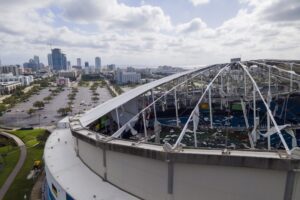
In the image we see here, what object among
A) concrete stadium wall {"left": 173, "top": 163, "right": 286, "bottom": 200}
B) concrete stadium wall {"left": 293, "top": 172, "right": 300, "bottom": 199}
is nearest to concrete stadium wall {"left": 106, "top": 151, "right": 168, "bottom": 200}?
concrete stadium wall {"left": 173, "top": 163, "right": 286, "bottom": 200}

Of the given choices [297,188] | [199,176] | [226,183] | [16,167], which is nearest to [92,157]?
[199,176]

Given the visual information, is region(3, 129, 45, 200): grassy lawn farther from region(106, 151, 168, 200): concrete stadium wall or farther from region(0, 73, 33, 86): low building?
region(0, 73, 33, 86): low building

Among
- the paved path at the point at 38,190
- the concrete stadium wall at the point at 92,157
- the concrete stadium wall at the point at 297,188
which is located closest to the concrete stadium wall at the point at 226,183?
the concrete stadium wall at the point at 297,188

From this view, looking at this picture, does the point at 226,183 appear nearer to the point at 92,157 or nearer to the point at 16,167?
the point at 92,157

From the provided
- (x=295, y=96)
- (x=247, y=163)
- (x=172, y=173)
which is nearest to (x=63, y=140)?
(x=172, y=173)

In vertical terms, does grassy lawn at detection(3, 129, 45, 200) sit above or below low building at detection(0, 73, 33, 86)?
below

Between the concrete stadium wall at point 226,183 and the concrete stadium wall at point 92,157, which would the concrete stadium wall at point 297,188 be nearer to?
the concrete stadium wall at point 226,183
